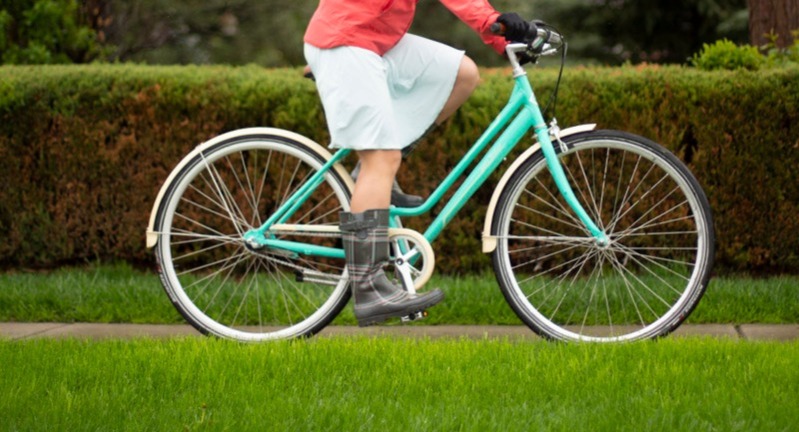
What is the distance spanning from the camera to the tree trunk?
7895mm

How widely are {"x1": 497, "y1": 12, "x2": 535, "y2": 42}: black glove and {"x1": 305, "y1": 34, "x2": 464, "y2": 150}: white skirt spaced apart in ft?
1.02

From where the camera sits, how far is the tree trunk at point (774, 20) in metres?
7.89

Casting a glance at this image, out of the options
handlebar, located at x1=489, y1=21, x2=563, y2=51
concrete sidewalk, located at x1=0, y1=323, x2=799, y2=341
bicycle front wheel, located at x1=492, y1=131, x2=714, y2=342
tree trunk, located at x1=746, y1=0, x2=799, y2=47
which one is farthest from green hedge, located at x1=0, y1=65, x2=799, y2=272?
handlebar, located at x1=489, y1=21, x2=563, y2=51

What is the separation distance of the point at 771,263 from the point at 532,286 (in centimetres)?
142

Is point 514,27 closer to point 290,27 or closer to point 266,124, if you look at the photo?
point 266,124

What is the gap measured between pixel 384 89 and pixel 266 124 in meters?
2.31

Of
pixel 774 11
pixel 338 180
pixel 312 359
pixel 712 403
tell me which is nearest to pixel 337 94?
pixel 338 180

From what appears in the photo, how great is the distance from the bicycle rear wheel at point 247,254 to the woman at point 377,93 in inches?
9.1

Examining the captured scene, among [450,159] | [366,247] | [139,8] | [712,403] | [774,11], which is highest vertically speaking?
[139,8]

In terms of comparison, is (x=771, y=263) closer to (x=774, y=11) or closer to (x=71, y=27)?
(x=774, y=11)

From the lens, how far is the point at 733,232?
6.46 m

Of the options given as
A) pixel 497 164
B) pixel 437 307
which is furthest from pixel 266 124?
pixel 497 164

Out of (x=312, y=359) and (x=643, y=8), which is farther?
(x=643, y=8)

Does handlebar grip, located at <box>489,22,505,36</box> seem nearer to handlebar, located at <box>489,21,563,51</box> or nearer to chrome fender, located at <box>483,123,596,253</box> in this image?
handlebar, located at <box>489,21,563,51</box>
